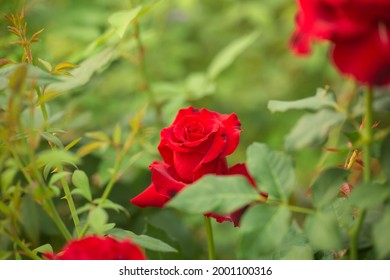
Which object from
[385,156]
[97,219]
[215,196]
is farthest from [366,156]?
[97,219]

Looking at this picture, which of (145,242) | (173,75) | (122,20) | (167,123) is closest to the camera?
(145,242)

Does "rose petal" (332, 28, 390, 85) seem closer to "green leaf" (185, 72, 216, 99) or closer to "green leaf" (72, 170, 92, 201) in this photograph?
"green leaf" (72, 170, 92, 201)

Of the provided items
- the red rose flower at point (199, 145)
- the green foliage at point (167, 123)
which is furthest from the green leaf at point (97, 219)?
the red rose flower at point (199, 145)

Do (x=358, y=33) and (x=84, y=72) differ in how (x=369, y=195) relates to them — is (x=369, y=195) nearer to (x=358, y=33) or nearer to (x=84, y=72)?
(x=358, y=33)

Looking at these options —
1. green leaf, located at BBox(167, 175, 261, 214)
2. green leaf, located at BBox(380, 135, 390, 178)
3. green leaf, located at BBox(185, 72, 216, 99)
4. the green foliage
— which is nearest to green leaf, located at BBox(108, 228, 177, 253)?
the green foliage

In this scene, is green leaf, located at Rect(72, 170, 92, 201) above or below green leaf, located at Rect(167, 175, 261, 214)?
below
